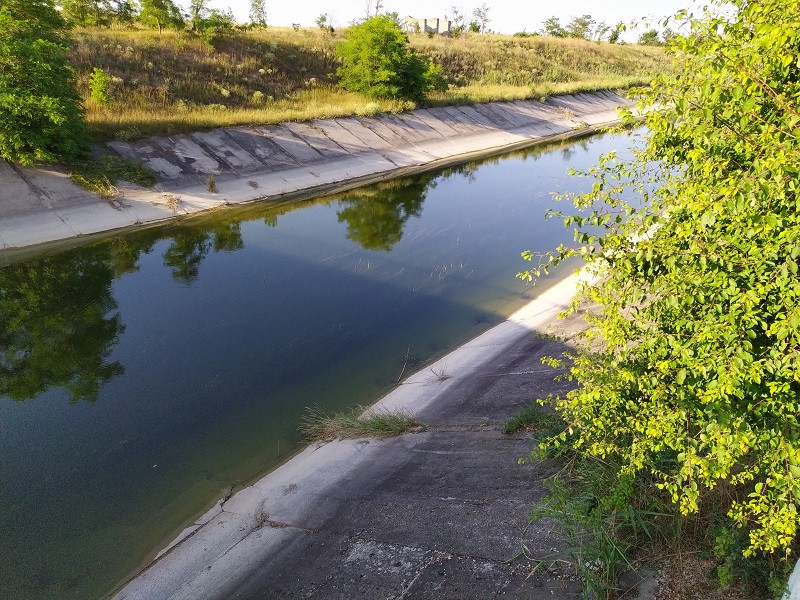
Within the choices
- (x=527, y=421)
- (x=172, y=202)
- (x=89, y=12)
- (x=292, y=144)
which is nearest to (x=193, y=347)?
(x=527, y=421)

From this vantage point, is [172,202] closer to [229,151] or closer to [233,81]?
[229,151]

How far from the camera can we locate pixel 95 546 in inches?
307

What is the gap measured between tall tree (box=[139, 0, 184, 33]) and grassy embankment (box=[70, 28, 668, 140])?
0.91 meters

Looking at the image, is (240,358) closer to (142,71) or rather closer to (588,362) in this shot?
(588,362)

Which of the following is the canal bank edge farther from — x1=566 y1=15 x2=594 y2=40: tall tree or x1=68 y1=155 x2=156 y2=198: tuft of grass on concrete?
x1=566 y1=15 x2=594 y2=40: tall tree

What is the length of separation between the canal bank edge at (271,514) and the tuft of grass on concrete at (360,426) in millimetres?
184

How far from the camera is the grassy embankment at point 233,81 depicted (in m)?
27.1

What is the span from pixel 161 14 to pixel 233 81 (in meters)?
8.58

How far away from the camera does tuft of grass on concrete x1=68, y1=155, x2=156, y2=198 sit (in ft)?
66.8

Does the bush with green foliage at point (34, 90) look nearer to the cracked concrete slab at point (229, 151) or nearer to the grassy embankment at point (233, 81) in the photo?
the grassy embankment at point (233, 81)

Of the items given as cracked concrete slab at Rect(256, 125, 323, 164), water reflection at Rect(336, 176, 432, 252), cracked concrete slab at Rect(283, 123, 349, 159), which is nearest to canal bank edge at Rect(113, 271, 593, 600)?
water reflection at Rect(336, 176, 432, 252)

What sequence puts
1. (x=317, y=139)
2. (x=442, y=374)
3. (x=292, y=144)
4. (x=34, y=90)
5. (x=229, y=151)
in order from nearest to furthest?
(x=442, y=374) → (x=34, y=90) → (x=229, y=151) → (x=292, y=144) → (x=317, y=139)

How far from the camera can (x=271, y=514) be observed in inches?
317

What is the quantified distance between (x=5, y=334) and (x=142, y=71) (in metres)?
25.3
